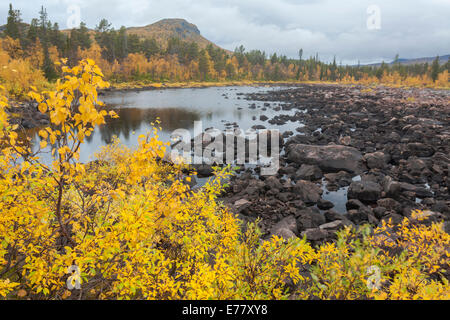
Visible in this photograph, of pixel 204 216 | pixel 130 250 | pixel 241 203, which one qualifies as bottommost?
pixel 241 203

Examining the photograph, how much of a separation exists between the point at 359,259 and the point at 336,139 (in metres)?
25.3

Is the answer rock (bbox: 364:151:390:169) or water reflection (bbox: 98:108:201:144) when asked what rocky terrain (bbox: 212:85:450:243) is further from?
water reflection (bbox: 98:108:201:144)

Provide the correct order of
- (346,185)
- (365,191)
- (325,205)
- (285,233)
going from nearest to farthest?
(285,233)
(325,205)
(365,191)
(346,185)

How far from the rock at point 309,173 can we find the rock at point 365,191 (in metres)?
2.97

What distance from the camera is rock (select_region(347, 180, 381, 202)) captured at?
13.7m

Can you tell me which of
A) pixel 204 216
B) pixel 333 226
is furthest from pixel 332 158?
pixel 204 216

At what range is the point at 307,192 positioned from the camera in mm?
14008

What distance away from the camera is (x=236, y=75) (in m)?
146

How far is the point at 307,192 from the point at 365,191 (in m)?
3.11

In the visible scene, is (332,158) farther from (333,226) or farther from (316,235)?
(316,235)

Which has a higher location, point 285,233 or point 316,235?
point 285,233

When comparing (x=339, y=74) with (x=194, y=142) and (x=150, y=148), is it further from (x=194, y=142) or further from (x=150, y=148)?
(x=150, y=148)

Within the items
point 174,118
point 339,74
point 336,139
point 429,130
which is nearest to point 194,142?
point 336,139

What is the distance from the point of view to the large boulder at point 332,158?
707 inches
